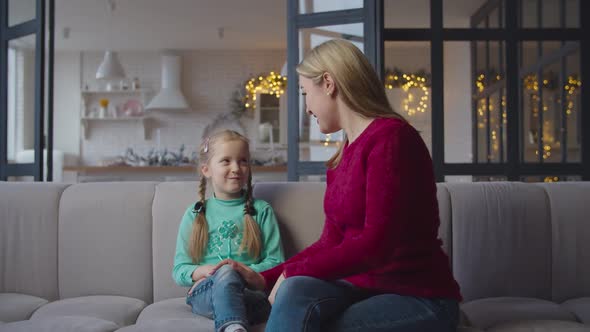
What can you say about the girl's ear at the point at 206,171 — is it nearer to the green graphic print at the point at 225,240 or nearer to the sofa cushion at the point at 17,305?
the green graphic print at the point at 225,240

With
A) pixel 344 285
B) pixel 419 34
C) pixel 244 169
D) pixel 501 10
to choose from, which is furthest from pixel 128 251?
pixel 501 10

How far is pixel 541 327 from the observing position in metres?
1.67

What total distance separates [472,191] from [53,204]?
1.54 metres

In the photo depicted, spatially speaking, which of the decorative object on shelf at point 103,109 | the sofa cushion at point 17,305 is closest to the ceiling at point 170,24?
the decorative object on shelf at point 103,109

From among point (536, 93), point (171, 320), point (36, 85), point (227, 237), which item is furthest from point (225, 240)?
point (536, 93)

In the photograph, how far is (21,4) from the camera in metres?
4.10

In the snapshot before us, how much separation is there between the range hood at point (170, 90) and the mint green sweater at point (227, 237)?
7.06 m

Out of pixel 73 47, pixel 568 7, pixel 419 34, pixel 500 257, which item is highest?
pixel 73 47

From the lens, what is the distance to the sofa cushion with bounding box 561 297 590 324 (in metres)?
1.90

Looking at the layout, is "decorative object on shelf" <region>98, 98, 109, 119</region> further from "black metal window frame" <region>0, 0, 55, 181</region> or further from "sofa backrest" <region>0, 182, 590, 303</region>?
"sofa backrest" <region>0, 182, 590, 303</region>

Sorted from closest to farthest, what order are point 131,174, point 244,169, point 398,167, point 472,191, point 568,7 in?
point 398,167
point 244,169
point 472,191
point 568,7
point 131,174

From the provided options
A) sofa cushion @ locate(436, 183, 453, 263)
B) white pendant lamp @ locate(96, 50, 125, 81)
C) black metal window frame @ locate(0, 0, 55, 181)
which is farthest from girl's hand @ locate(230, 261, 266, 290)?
white pendant lamp @ locate(96, 50, 125, 81)

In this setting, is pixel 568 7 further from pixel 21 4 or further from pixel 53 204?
pixel 21 4

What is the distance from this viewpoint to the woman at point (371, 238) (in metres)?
1.33
